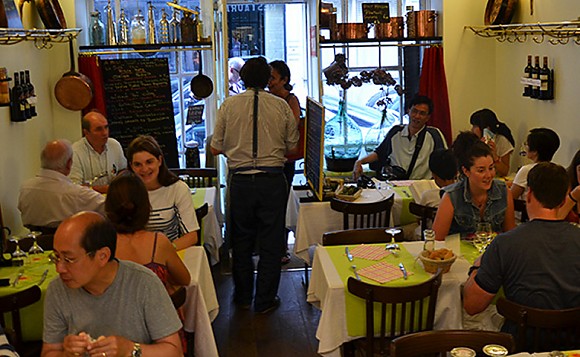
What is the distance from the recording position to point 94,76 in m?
7.06

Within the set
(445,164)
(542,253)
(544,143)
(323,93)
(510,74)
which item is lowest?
(542,253)

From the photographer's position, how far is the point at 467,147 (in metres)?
4.54

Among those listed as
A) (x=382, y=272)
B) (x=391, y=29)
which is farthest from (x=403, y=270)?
(x=391, y=29)

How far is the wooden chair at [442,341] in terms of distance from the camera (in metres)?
2.89

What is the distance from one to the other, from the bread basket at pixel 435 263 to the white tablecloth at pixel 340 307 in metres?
0.05

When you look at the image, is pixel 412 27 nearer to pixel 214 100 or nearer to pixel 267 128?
pixel 214 100

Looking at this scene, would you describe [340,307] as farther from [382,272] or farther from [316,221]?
[316,221]

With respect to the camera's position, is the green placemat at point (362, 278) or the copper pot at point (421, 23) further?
the copper pot at point (421, 23)

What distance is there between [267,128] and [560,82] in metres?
2.24

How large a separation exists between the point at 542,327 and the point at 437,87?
4.29m

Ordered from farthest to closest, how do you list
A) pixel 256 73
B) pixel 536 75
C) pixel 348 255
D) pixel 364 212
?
pixel 536 75
pixel 256 73
pixel 364 212
pixel 348 255

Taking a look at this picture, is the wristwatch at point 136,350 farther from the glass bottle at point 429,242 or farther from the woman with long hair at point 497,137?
the woman with long hair at point 497,137

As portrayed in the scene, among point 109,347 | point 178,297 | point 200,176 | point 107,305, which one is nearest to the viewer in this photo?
point 109,347

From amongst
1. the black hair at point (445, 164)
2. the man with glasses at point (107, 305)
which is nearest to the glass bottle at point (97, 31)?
the black hair at point (445, 164)
